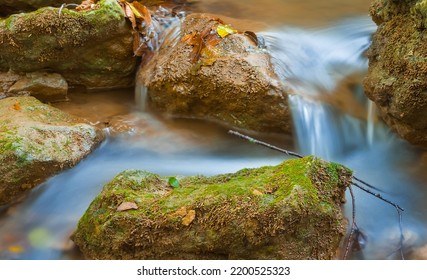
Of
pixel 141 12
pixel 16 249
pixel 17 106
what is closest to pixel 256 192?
pixel 16 249

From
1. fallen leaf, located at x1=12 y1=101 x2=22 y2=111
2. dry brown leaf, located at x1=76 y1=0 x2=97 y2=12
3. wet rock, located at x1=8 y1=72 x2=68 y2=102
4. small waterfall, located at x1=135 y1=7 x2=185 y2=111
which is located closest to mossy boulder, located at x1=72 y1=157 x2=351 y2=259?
fallen leaf, located at x1=12 y1=101 x2=22 y2=111

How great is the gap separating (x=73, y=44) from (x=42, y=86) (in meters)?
0.63

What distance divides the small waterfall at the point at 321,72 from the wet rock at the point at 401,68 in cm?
45

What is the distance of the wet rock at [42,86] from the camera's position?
17.2ft

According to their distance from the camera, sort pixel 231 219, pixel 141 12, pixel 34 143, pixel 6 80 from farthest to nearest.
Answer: pixel 141 12 < pixel 6 80 < pixel 34 143 < pixel 231 219

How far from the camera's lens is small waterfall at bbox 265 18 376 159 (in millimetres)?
4660

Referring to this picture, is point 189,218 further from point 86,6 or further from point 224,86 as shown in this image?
point 86,6

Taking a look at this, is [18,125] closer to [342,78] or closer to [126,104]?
[126,104]

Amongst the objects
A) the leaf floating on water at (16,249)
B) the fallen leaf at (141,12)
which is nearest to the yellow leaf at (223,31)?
the fallen leaf at (141,12)

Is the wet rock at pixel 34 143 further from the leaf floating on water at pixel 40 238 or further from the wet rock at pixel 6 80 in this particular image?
the wet rock at pixel 6 80

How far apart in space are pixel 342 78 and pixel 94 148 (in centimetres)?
300

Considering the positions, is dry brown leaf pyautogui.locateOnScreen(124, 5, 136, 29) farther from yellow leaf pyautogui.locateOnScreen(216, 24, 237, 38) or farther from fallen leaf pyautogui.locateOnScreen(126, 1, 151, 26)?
yellow leaf pyautogui.locateOnScreen(216, 24, 237, 38)

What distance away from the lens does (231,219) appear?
2775 millimetres

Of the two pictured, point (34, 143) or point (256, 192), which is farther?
point (34, 143)
